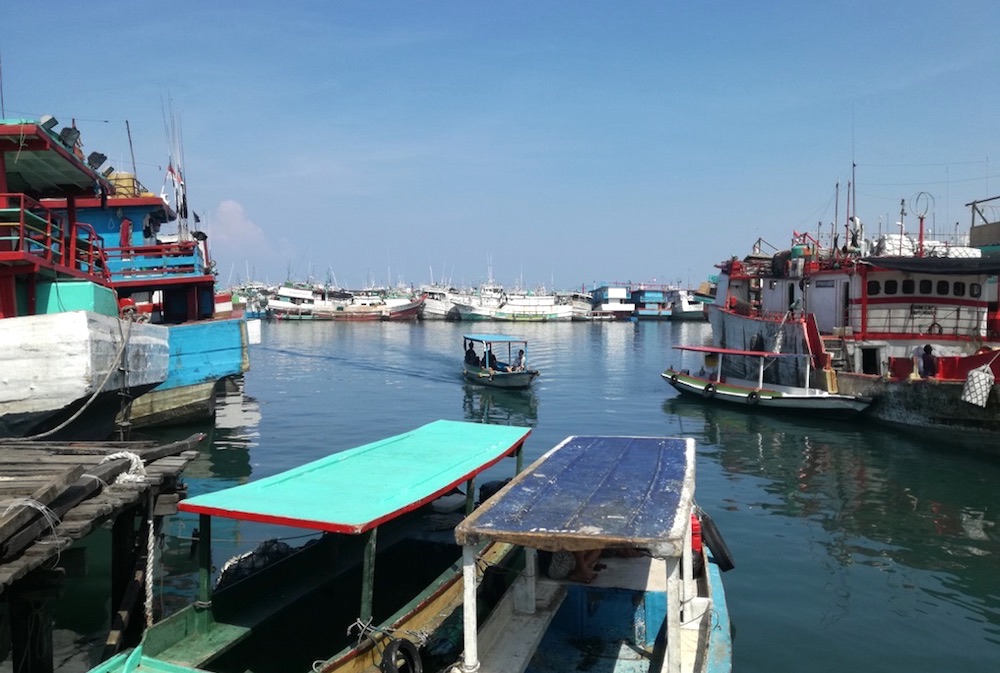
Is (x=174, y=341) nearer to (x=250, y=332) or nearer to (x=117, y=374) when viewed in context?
(x=250, y=332)

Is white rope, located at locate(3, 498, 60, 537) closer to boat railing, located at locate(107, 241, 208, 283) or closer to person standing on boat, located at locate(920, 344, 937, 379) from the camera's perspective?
boat railing, located at locate(107, 241, 208, 283)

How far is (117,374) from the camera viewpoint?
12.3 m

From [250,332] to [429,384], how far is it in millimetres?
12747

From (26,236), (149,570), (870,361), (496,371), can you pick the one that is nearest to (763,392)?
(870,361)

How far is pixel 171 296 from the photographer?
22.7m

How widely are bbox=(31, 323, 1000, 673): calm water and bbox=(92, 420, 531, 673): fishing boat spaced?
1.97m

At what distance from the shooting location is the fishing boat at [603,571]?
5152 mm

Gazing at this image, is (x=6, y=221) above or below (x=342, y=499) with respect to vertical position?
above

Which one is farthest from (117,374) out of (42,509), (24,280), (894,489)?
(894,489)

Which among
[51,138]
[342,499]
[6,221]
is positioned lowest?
[342,499]

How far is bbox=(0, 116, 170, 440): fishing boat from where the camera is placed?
35.2 feet

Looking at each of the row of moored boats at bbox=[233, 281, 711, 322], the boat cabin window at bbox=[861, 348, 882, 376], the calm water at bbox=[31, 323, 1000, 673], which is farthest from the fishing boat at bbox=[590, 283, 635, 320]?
the boat cabin window at bbox=[861, 348, 882, 376]

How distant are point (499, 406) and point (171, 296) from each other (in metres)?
12.6

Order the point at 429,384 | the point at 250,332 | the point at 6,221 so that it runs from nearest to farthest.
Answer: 1. the point at 6,221
2. the point at 250,332
3. the point at 429,384
